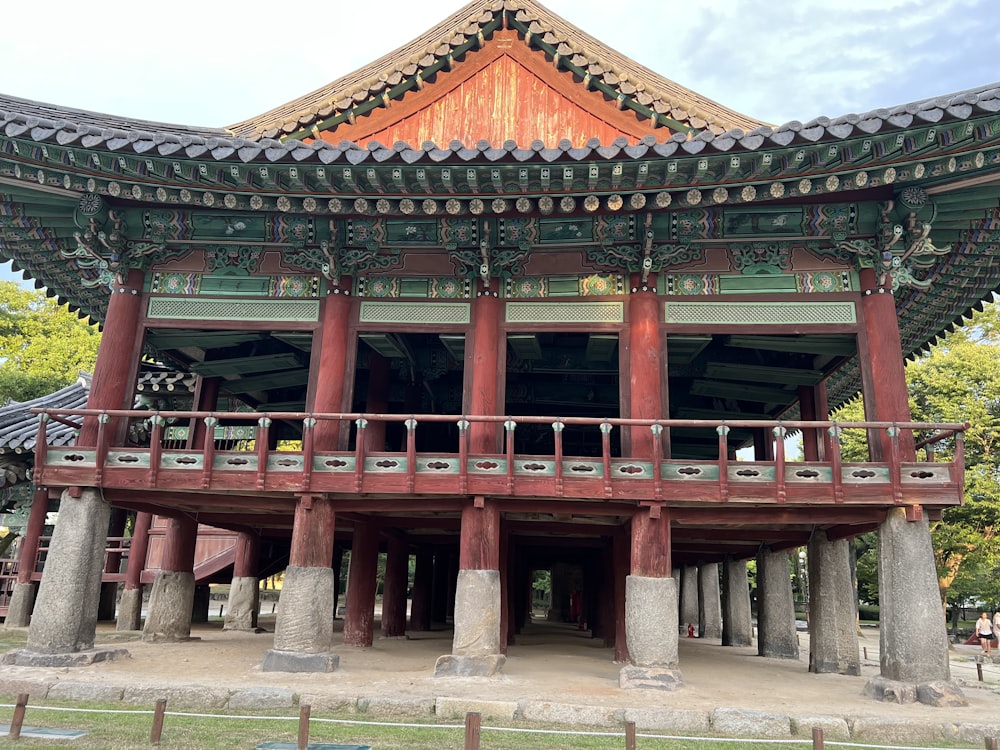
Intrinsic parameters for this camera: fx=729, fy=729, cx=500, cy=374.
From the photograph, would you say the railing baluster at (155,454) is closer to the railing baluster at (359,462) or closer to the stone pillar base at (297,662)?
the railing baluster at (359,462)

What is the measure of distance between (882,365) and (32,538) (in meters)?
21.4

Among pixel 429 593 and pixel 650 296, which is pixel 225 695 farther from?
pixel 429 593

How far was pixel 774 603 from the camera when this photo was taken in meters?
16.9

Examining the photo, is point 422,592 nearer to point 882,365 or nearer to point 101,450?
point 101,450

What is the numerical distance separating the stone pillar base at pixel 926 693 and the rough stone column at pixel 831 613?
351cm

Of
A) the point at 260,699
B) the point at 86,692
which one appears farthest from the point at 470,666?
the point at 86,692

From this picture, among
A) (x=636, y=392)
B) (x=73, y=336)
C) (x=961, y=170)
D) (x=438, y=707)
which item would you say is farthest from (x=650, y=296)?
(x=73, y=336)

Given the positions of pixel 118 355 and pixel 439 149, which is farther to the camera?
pixel 118 355

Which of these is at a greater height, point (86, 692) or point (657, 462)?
point (657, 462)

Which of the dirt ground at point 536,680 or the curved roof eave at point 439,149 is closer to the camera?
the dirt ground at point 536,680

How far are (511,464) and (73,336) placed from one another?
112 ft

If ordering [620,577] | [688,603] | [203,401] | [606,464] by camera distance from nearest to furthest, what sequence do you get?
[606,464], [620,577], [203,401], [688,603]

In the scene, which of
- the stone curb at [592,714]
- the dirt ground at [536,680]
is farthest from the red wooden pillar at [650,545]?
the stone curb at [592,714]

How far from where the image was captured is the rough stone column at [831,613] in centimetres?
1351
